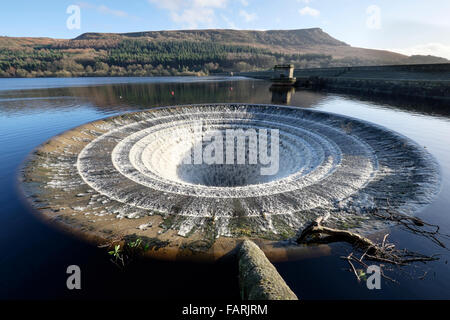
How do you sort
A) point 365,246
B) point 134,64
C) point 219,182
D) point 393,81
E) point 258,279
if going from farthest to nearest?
point 134,64 < point 393,81 < point 219,182 < point 365,246 < point 258,279

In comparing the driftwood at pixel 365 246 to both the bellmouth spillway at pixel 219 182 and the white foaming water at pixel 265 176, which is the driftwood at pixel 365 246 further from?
the white foaming water at pixel 265 176

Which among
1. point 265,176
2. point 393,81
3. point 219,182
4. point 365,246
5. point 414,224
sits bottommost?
point 219,182

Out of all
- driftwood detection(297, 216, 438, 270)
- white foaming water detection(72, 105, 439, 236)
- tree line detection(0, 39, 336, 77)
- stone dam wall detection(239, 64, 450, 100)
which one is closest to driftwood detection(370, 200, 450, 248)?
white foaming water detection(72, 105, 439, 236)

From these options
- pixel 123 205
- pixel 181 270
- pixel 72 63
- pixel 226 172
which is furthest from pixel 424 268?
pixel 72 63

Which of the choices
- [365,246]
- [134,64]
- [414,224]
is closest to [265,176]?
[414,224]

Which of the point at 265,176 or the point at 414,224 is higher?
the point at 414,224

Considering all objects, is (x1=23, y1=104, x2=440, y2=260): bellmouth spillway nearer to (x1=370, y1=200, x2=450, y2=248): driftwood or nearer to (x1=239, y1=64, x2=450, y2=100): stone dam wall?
(x1=370, y1=200, x2=450, y2=248): driftwood

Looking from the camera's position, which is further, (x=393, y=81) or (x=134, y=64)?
(x=134, y=64)

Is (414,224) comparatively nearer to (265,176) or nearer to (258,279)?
(258,279)
